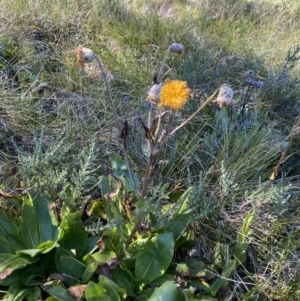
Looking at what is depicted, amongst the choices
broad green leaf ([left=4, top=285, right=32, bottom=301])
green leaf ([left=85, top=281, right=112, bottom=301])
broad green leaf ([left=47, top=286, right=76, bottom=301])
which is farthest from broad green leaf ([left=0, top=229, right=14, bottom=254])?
green leaf ([left=85, top=281, right=112, bottom=301])

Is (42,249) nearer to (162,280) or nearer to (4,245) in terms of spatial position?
(4,245)

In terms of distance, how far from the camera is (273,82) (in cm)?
249

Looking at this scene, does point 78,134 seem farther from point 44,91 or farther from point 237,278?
point 237,278

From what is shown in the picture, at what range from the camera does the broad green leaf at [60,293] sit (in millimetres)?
1222

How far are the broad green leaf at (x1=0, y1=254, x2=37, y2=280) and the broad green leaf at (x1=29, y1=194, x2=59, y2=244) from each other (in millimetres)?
102

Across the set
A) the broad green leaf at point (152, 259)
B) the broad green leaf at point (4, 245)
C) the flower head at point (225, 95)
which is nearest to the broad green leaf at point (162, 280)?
the broad green leaf at point (152, 259)

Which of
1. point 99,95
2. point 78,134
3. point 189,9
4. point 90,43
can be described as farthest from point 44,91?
point 189,9

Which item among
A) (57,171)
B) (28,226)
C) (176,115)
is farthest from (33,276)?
(176,115)

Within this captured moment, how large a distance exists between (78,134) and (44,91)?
0.44 m

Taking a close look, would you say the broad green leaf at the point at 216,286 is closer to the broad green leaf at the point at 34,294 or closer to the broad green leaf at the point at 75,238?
the broad green leaf at the point at 75,238

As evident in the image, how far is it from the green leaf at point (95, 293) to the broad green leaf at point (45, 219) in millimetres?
288

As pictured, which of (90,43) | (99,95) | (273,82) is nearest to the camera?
(99,95)

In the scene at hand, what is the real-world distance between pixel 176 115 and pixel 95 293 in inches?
44.6

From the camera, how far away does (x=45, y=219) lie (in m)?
1.44
